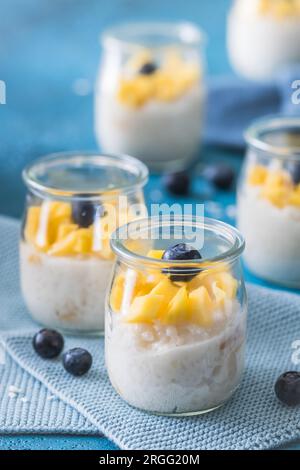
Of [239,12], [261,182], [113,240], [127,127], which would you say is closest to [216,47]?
[239,12]

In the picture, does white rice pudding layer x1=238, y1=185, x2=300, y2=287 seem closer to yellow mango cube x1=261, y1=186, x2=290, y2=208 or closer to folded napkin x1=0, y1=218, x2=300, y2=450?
yellow mango cube x1=261, y1=186, x2=290, y2=208

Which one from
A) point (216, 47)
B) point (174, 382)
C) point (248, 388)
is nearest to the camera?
point (174, 382)

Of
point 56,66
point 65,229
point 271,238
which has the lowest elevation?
point 56,66

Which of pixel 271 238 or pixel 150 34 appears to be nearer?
pixel 271 238

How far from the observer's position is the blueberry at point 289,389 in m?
1.49

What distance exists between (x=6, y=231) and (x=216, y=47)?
4.71 feet

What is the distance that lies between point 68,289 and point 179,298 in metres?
0.35

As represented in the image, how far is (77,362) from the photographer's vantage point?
1575 millimetres

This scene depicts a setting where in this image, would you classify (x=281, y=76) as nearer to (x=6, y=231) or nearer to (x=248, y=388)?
(x=6, y=231)

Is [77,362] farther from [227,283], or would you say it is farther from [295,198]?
[295,198]

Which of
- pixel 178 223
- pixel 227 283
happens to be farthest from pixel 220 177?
pixel 227 283

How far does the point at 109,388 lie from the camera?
1.55 metres

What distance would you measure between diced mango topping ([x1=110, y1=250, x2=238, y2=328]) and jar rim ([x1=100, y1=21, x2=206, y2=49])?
1072 millimetres

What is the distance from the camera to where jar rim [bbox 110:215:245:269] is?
1431mm
